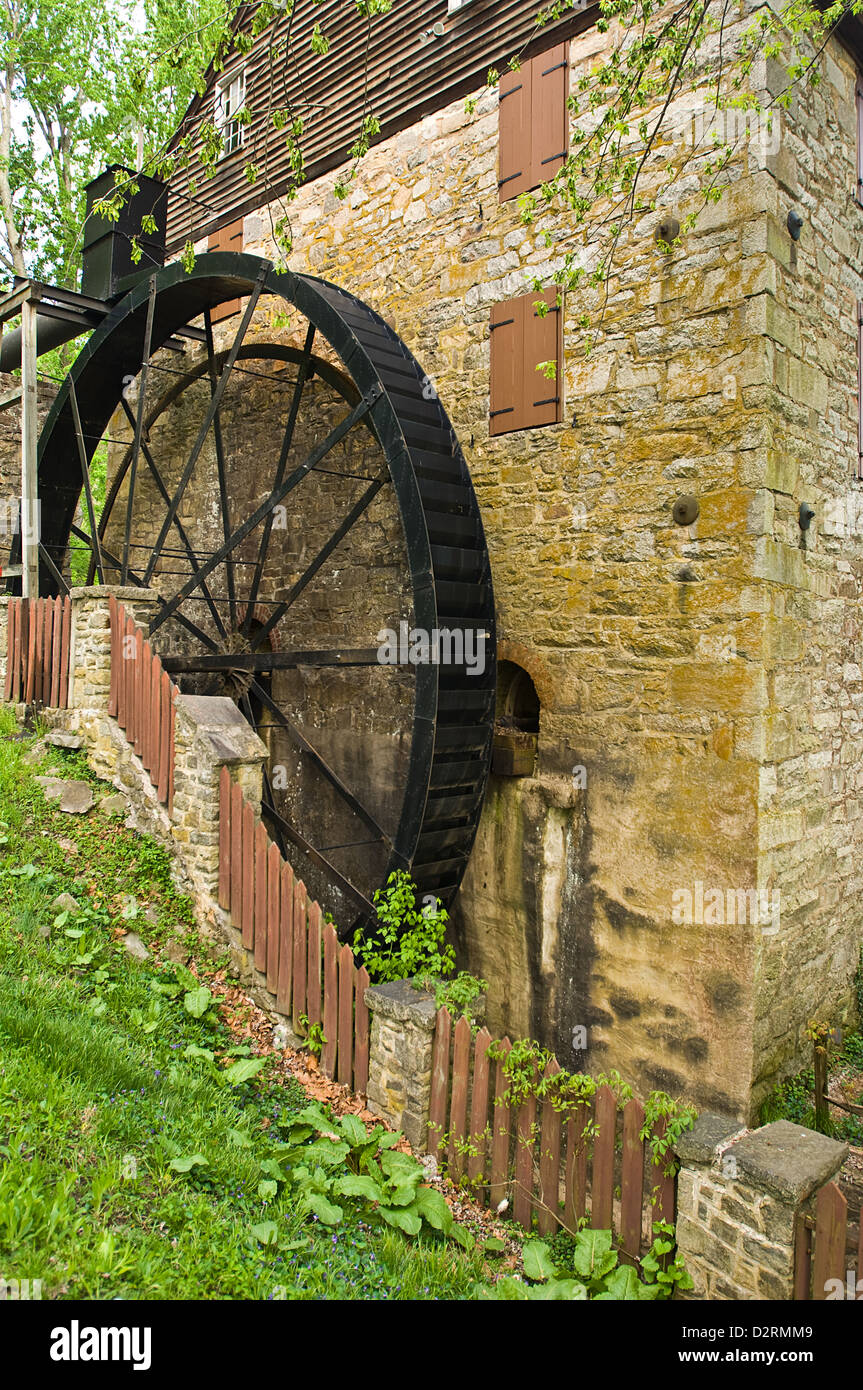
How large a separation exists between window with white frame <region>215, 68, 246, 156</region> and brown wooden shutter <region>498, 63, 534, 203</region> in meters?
4.14

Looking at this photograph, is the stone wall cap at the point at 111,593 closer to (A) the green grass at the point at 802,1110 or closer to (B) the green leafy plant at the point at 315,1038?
(B) the green leafy plant at the point at 315,1038

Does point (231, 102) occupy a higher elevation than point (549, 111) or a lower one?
higher

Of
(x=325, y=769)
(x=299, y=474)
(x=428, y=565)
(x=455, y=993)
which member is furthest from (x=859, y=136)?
(x=455, y=993)

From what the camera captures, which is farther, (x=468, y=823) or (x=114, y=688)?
(x=114, y=688)

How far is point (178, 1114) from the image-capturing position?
3.78 metres

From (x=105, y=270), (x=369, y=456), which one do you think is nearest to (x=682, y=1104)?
(x=369, y=456)

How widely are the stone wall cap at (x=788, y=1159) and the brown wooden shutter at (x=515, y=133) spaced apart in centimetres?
600

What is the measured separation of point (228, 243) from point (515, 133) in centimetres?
431

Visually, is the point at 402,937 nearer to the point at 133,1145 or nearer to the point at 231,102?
the point at 133,1145

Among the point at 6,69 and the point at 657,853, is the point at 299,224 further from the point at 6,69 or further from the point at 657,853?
the point at 6,69

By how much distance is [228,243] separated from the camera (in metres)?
9.41

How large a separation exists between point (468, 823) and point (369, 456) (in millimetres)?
3413

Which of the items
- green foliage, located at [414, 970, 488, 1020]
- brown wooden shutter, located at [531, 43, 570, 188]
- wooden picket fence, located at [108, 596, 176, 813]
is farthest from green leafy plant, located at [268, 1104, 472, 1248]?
brown wooden shutter, located at [531, 43, 570, 188]
